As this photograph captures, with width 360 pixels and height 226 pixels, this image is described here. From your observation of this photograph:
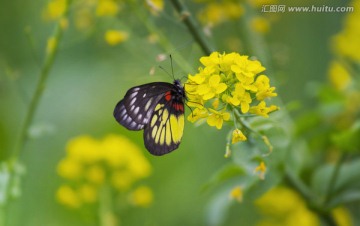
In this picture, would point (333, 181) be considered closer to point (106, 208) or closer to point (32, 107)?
point (106, 208)

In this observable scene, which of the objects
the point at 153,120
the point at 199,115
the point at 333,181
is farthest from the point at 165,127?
the point at 333,181

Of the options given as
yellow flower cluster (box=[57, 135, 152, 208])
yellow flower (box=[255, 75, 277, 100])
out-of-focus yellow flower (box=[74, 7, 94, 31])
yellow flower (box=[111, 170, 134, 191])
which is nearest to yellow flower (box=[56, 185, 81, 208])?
yellow flower cluster (box=[57, 135, 152, 208])

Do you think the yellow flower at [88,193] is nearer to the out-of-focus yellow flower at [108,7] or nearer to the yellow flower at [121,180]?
the yellow flower at [121,180]

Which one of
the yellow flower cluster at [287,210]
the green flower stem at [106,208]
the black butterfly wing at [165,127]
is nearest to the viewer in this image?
the black butterfly wing at [165,127]

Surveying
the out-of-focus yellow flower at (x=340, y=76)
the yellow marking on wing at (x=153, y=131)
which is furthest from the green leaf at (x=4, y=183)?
the out-of-focus yellow flower at (x=340, y=76)

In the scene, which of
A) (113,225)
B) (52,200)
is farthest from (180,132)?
(52,200)

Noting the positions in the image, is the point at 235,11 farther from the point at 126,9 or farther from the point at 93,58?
the point at 93,58

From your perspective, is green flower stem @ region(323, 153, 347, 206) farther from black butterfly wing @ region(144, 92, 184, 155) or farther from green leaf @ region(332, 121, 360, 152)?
black butterfly wing @ region(144, 92, 184, 155)
